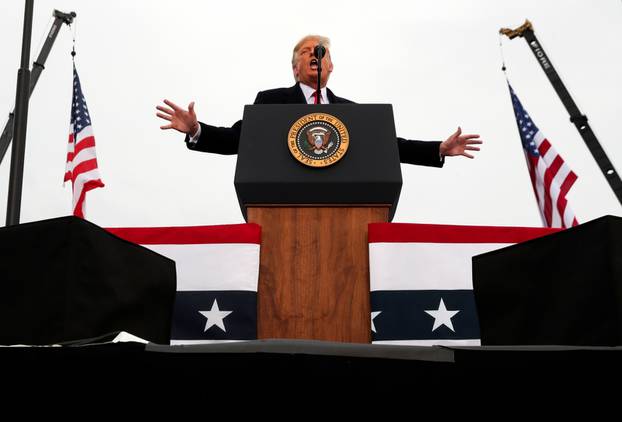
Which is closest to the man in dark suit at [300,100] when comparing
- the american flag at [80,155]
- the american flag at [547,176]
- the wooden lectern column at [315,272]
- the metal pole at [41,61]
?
the wooden lectern column at [315,272]

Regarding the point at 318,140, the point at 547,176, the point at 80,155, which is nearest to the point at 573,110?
the point at 547,176

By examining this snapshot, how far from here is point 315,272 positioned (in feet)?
10.8

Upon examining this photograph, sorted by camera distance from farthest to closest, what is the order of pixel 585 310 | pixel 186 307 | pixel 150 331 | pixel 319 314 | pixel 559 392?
pixel 186 307
pixel 319 314
pixel 150 331
pixel 585 310
pixel 559 392

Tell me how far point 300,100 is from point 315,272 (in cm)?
191

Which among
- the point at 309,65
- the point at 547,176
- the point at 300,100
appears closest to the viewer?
the point at 300,100

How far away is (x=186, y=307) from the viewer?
346 centimetres

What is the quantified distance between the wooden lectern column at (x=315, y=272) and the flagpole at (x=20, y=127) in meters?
3.33

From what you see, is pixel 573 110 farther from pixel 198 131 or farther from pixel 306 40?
pixel 198 131

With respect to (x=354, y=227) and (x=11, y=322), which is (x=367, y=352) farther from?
(x=354, y=227)

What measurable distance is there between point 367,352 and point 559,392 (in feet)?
1.54

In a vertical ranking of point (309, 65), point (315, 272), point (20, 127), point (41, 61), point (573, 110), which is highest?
point (41, 61)

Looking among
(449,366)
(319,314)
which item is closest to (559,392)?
(449,366)

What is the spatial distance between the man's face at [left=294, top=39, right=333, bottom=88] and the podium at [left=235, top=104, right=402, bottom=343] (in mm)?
1552

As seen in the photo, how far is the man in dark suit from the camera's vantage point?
13.6 ft
